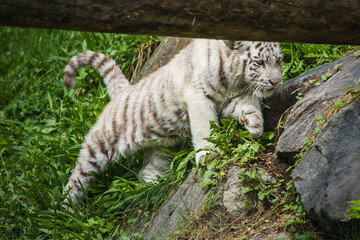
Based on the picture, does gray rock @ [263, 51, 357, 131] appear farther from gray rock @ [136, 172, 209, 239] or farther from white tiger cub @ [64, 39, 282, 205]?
gray rock @ [136, 172, 209, 239]

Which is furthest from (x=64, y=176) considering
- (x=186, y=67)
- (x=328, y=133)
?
(x=328, y=133)

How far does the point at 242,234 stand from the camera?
3.62 metres

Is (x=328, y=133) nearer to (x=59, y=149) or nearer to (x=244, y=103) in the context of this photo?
(x=244, y=103)

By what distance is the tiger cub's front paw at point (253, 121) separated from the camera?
421 cm

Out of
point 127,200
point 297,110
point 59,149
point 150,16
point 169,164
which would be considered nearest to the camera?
point 150,16

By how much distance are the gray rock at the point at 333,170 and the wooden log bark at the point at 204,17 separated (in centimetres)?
58

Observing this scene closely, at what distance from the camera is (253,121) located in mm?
4246

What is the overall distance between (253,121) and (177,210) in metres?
1.03

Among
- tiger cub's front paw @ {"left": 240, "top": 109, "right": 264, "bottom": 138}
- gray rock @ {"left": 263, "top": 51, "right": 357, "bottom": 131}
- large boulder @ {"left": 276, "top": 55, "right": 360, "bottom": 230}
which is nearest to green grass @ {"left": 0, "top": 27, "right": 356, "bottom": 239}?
gray rock @ {"left": 263, "top": 51, "right": 357, "bottom": 131}

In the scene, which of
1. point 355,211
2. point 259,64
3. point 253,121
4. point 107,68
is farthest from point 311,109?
point 107,68

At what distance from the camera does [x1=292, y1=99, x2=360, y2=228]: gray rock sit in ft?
9.64

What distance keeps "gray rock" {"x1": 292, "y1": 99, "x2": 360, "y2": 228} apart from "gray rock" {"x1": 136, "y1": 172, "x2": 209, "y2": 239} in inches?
39.5

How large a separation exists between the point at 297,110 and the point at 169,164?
1.61 m

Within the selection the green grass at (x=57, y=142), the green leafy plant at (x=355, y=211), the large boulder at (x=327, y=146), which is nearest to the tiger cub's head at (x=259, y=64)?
the large boulder at (x=327, y=146)
